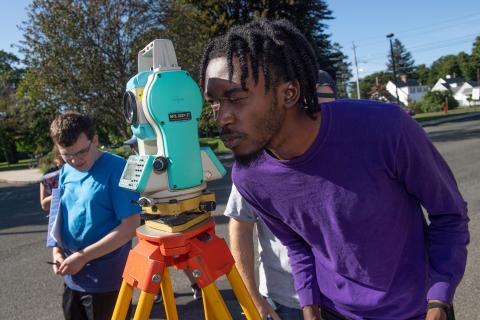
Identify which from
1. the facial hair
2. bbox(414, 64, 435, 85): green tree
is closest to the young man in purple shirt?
the facial hair

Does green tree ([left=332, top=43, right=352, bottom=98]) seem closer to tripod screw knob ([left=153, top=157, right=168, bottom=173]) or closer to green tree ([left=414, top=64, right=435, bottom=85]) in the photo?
tripod screw knob ([left=153, top=157, right=168, bottom=173])

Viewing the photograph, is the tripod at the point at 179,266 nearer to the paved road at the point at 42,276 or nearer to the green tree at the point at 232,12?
the paved road at the point at 42,276

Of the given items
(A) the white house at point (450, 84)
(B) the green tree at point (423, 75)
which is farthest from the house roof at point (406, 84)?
(B) the green tree at point (423, 75)

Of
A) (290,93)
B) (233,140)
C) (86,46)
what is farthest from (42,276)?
(86,46)

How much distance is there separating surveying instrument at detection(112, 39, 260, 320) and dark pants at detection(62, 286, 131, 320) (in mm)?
1034

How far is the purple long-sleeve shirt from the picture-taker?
1265 mm

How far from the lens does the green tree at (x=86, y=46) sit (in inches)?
593

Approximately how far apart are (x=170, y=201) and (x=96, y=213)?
3.60 feet

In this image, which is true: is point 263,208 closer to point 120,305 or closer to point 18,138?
point 120,305

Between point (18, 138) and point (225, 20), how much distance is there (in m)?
26.4

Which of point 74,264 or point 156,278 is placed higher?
point 156,278

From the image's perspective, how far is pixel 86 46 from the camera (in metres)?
15.3

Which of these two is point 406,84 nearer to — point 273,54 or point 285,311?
point 285,311

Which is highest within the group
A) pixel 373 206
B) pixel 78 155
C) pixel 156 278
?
pixel 78 155
